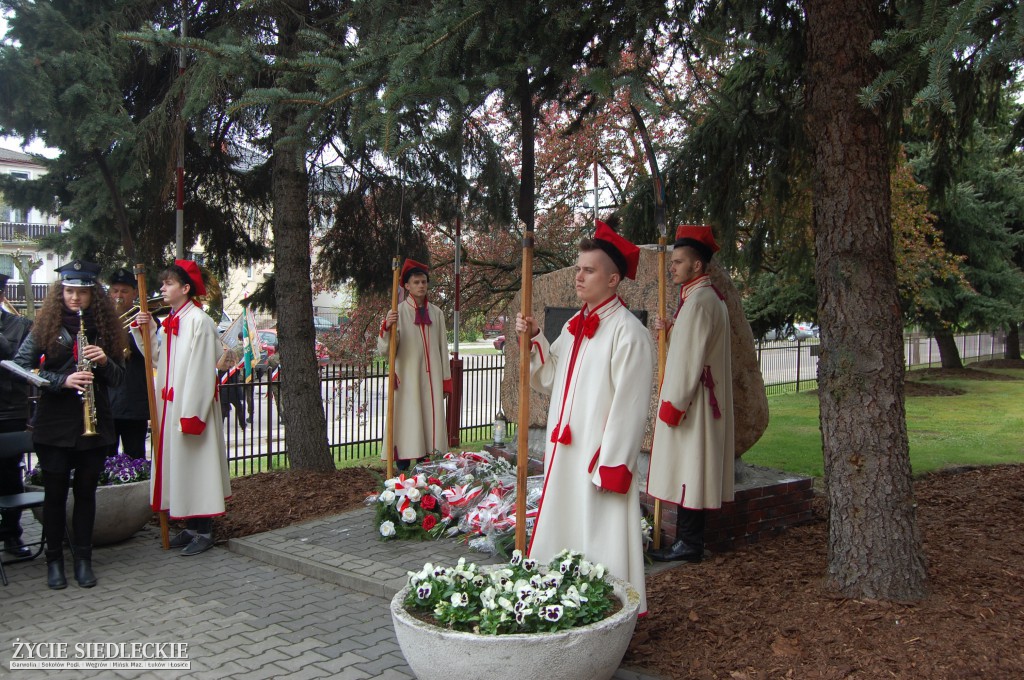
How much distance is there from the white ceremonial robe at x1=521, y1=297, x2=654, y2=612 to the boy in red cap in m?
4.12

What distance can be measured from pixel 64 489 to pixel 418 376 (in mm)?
3516

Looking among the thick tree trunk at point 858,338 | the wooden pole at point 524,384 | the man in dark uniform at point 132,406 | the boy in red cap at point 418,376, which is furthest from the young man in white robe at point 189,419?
the thick tree trunk at point 858,338

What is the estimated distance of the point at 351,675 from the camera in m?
4.20

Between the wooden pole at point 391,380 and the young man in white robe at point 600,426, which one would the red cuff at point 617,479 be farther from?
the wooden pole at point 391,380

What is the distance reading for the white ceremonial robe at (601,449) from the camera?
4137mm

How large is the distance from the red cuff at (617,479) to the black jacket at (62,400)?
3754 mm

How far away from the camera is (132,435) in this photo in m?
7.52

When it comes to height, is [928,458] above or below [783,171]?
below

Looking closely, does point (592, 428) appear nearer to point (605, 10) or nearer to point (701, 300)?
point (701, 300)

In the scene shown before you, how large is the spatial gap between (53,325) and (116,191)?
3121 millimetres

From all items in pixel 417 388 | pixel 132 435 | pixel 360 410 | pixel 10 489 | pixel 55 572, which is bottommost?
pixel 55 572

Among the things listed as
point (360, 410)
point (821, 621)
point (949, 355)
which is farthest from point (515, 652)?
point (949, 355)

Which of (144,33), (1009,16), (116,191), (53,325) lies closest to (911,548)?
(1009,16)

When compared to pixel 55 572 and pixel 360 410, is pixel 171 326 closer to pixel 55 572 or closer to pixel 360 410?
pixel 55 572
